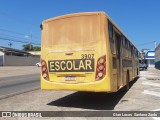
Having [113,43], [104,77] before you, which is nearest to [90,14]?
[113,43]

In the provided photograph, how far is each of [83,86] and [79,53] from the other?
1.15m

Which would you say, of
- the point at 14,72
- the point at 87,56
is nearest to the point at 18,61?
the point at 14,72

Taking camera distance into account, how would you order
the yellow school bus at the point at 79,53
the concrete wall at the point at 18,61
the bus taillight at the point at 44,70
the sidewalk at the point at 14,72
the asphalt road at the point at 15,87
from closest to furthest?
the yellow school bus at the point at 79,53, the bus taillight at the point at 44,70, the asphalt road at the point at 15,87, the sidewalk at the point at 14,72, the concrete wall at the point at 18,61

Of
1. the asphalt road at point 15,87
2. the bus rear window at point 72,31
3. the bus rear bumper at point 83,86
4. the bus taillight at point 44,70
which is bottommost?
the asphalt road at point 15,87

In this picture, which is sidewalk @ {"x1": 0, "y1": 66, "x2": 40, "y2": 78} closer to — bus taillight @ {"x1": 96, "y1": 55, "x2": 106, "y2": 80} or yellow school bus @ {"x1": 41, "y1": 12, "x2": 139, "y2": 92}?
yellow school bus @ {"x1": 41, "y1": 12, "x2": 139, "y2": 92}

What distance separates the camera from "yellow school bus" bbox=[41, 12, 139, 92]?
9.55 m

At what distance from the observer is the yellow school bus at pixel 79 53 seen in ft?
31.3

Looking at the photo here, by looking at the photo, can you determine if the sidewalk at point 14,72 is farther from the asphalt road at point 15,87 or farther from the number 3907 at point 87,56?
the number 3907 at point 87,56

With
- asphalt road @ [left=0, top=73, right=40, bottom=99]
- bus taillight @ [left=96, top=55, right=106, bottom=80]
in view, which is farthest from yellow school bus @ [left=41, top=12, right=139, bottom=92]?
asphalt road @ [left=0, top=73, right=40, bottom=99]

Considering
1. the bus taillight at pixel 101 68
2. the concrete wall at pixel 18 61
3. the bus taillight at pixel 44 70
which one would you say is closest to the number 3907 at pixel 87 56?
the bus taillight at pixel 101 68

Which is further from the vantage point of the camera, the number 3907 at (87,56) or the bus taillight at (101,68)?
the number 3907 at (87,56)

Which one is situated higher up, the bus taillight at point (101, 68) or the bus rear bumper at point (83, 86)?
the bus taillight at point (101, 68)

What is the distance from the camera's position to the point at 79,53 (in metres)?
9.95

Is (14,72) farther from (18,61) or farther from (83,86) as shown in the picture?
(83,86)
